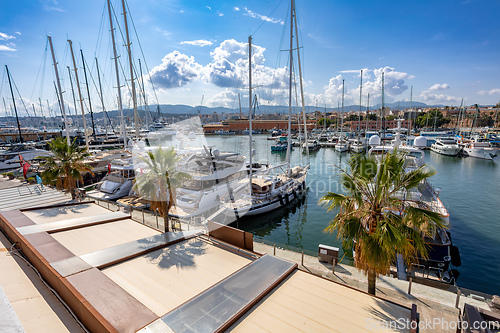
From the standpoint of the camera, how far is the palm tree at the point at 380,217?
628cm

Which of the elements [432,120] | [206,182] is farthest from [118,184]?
[432,120]

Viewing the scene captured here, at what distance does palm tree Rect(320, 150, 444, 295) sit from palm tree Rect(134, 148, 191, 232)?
23.8 ft

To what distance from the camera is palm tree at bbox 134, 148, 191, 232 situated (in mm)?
10914

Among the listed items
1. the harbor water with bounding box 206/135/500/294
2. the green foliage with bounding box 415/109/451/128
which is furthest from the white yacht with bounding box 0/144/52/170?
the green foliage with bounding box 415/109/451/128

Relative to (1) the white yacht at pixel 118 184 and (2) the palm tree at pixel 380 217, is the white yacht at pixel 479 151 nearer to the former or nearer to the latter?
(2) the palm tree at pixel 380 217

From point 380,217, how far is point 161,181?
354 inches

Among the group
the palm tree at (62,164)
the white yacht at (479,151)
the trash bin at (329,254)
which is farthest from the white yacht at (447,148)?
the palm tree at (62,164)

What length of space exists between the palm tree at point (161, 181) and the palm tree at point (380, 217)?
7260 mm

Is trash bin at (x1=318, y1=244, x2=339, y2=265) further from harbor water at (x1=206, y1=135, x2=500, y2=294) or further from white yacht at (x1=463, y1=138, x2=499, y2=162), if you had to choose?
white yacht at (x1=463, y1=138, x2=499, y2=162)

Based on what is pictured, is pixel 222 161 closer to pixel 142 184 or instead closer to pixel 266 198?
pixel 266 198

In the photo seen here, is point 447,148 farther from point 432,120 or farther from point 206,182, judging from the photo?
point 432,120

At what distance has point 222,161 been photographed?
25.1 m

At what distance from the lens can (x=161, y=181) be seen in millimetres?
10930

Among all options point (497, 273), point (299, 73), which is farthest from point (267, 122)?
point (497, 273)
